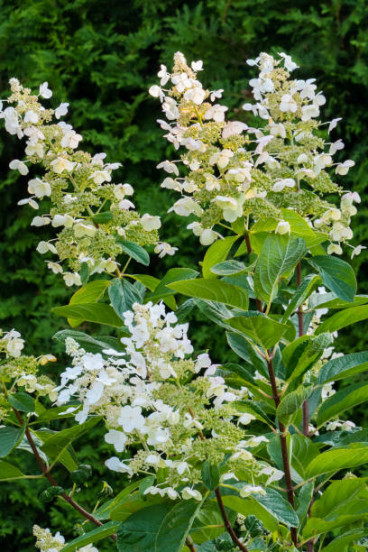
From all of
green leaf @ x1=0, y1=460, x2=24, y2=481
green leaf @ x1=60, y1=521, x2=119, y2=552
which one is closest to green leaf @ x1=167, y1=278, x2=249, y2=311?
green leaf @ x1=60, y1=521, x2=119, y2=552

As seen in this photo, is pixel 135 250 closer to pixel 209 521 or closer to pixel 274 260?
pixel 274 260

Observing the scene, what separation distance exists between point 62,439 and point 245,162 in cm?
52

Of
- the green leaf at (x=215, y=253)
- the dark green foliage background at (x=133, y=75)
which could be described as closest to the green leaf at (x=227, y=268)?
the green leaf at (x=215, y=253)

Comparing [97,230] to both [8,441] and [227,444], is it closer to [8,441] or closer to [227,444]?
[8,441]

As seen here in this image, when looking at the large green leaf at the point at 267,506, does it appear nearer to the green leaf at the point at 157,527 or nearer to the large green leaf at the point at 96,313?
the green leaf at the point at 157,527

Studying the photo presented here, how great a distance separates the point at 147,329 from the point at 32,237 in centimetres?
274

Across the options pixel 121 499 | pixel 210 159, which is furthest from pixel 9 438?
pixel 210 159

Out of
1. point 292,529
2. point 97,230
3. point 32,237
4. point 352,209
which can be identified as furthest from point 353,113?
point 292,529

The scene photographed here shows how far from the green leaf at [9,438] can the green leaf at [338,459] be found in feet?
1.49

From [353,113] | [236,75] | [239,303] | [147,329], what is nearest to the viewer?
[147,329]

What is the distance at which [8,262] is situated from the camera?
3.74 metres

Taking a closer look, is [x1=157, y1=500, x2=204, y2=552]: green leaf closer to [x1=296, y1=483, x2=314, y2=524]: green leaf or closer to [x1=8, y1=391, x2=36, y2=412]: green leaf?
[x1=296, y1=483, x2=314, y2=524]: green leaf

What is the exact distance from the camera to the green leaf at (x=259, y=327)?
109cm

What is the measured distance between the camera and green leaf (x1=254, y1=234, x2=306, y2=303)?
112cm
